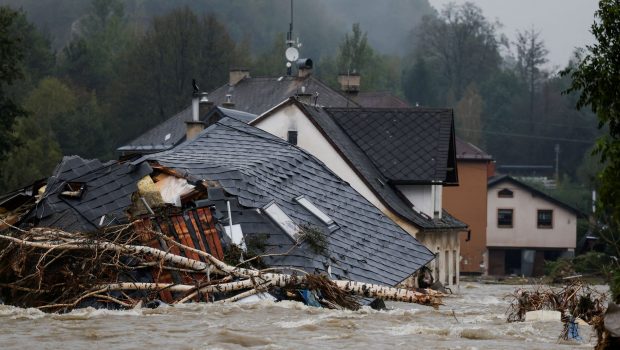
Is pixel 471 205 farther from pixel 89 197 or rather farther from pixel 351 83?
pixel 89 197

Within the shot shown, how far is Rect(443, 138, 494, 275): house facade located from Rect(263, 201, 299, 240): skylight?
175 ft

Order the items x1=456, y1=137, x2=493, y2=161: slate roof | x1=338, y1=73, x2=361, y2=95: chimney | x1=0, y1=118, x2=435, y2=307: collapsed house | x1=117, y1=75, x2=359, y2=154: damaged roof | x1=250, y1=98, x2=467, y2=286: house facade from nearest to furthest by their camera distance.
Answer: x1=0, y1=118, x2=435, y2=307: collapsed house < x1=250, y1=98, x2=467, y2=286: house facade < x1=117, y1=75, x2=359, y2=154: damaged roof < x1=338, y1=73, x2=361, y2=95: chimney < x1=456, y1=137, x2=493, y2=161: slate roof

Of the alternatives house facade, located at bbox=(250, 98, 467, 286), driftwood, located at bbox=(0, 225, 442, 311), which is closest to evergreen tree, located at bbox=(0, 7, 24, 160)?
house facade, located at bbox=(250, 98, 467, 286)

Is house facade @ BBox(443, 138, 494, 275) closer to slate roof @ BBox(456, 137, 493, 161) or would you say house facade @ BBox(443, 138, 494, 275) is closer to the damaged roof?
slate roof @ BBox(456, 137, 493, 161)

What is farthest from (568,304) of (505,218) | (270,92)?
(505,218)

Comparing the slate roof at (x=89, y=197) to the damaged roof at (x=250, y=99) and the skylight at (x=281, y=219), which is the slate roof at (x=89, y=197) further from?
the damaged roof at (x=250, y=99)

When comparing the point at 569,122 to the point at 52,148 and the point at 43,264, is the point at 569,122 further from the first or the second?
the point at 43,264

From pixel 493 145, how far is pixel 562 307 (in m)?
121

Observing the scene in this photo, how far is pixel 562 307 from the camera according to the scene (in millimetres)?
26156

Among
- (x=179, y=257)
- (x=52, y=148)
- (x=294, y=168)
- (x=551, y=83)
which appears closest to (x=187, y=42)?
(x=52, y=148)

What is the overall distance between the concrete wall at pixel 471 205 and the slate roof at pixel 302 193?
47116 millimetres

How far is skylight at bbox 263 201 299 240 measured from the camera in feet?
96.4

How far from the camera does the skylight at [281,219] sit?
2939 cm

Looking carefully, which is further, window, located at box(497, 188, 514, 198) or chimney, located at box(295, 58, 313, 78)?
window, located at box(497, 188, 514, 198)
